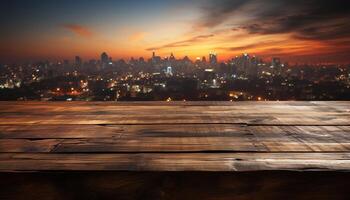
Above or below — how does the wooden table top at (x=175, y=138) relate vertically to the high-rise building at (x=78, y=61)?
below

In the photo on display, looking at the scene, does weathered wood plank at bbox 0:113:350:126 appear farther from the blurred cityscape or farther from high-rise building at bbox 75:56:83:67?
high-rise building at bbox 75:56:83:67

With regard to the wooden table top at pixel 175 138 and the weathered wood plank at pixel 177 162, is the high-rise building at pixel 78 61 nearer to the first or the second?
the wooden table top at pixel 175 138

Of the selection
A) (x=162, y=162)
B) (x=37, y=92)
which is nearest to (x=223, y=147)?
(x=162, y=162)

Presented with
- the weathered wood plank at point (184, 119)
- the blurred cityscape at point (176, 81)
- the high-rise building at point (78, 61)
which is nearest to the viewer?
the weathered wood plank at point (184, 119)

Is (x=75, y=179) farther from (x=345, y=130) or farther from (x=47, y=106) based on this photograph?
(x=47, y=106)

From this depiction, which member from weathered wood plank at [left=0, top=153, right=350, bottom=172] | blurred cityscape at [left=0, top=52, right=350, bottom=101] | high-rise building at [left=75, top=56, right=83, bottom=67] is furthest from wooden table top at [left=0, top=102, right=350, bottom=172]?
high-rise building at [left=75, top=56, right=83, bottom=67]

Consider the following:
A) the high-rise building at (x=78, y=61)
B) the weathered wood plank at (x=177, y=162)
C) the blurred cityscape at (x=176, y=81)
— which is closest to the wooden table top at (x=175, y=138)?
the weathered wood plank at (x=177, y=162)
